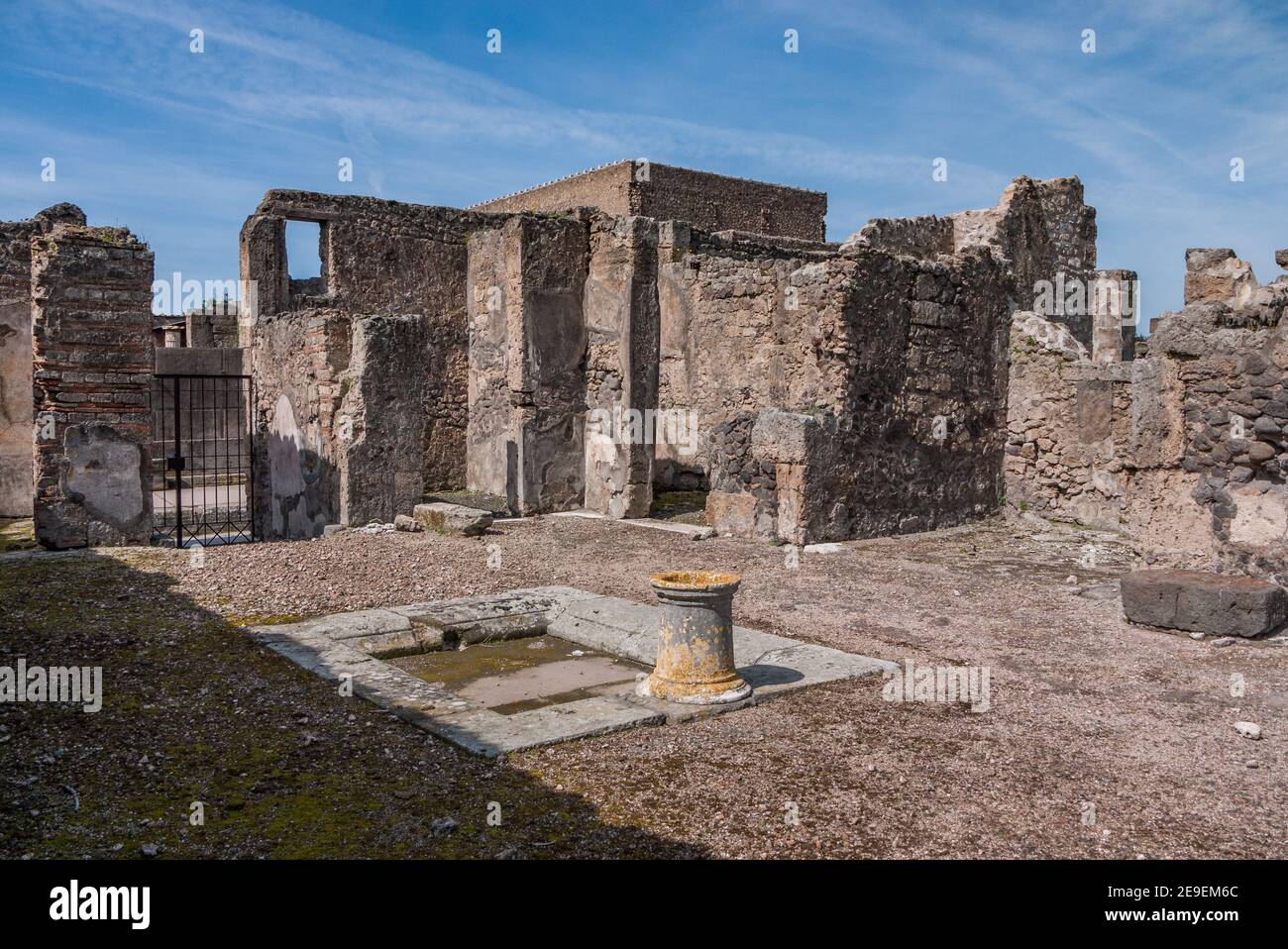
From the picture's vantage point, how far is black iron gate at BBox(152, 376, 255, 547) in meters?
13.1

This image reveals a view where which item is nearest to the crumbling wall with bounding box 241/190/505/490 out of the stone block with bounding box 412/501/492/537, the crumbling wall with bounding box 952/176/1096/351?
the stone block with bounding box 412/501/492/537

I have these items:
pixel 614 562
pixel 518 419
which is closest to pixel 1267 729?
pixel 614 562

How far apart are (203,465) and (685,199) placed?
13.0 metres

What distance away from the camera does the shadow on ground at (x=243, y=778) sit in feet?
11.6

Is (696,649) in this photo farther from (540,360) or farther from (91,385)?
(540,360)

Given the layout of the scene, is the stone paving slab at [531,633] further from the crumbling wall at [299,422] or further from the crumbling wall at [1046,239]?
the crumbling wall at [1046,239]

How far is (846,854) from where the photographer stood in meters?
3.51

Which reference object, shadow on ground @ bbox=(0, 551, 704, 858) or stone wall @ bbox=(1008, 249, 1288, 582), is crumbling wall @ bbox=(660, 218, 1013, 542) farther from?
shadow on ground @ bbox=(0, 551, 704, 858)

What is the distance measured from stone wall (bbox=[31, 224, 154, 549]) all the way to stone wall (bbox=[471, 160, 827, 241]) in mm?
12139

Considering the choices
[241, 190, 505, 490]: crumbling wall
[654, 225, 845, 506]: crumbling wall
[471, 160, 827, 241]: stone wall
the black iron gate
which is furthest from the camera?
[471, 160, 827, 241]: stone wall

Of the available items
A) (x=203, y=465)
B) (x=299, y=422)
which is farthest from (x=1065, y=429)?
(x=203, y=465)

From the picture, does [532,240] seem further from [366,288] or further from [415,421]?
[366,288]

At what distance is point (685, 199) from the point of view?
2256 cm
